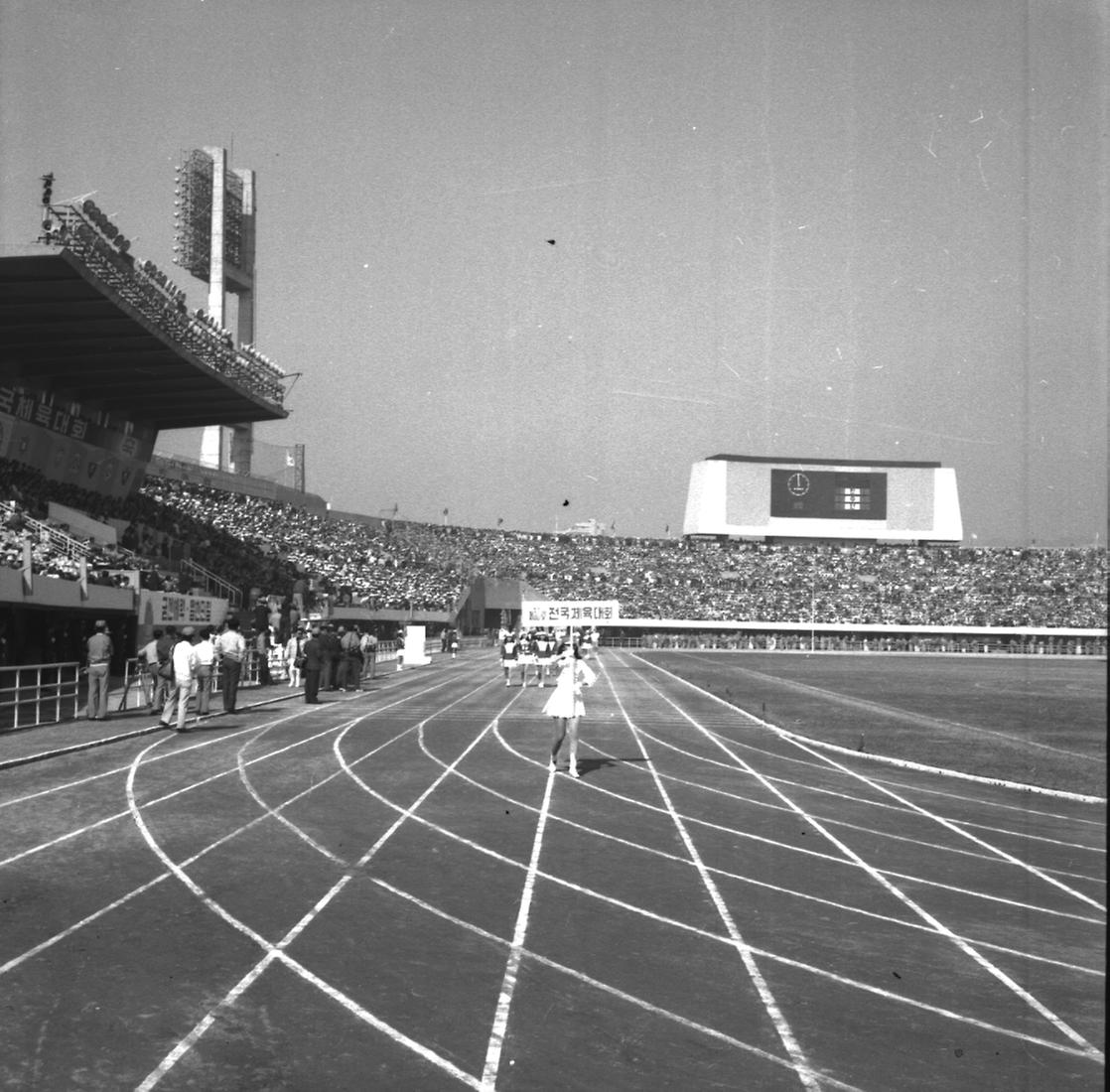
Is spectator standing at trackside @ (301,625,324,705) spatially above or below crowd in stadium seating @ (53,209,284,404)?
below

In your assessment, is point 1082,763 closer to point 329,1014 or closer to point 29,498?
point 329,1014

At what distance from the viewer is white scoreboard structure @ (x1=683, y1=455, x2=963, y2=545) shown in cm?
9419

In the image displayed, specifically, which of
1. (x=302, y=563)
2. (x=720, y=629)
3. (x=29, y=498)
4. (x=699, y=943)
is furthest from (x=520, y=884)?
(x=720, y=629)

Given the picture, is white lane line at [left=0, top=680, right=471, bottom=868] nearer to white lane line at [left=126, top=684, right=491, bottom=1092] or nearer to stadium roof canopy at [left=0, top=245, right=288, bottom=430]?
white lane line at [left=126, top=684, right=491, bottom=1092]

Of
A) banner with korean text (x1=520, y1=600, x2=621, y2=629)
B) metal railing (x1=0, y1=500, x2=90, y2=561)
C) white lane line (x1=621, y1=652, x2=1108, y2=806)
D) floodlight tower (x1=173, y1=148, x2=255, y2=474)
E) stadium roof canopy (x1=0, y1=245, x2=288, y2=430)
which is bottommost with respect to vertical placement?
white lane line (x1=621, y1=652, x2=1108, y2=806)

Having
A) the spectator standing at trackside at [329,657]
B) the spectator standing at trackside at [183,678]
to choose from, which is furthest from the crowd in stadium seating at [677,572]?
the spectator standing at trackside at [183,678]

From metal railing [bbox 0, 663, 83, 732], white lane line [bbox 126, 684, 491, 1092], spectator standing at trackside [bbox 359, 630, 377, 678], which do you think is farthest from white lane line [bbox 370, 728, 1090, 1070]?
spectator standing at trackside [bbox 359, 630, 377, 678]

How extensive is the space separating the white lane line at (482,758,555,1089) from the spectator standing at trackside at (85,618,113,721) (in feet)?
37.5

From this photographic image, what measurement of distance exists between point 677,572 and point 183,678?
7516 cm

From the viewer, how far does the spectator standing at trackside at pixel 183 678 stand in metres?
18.1

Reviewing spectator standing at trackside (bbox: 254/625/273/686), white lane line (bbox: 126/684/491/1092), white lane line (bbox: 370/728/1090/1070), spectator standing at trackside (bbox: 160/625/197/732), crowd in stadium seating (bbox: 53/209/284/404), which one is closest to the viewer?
white lane line (bbox: 126/684/491/1092)

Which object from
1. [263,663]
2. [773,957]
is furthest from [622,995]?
[263,663]

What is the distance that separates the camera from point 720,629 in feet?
277

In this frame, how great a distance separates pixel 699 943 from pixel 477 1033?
6.47 ft
